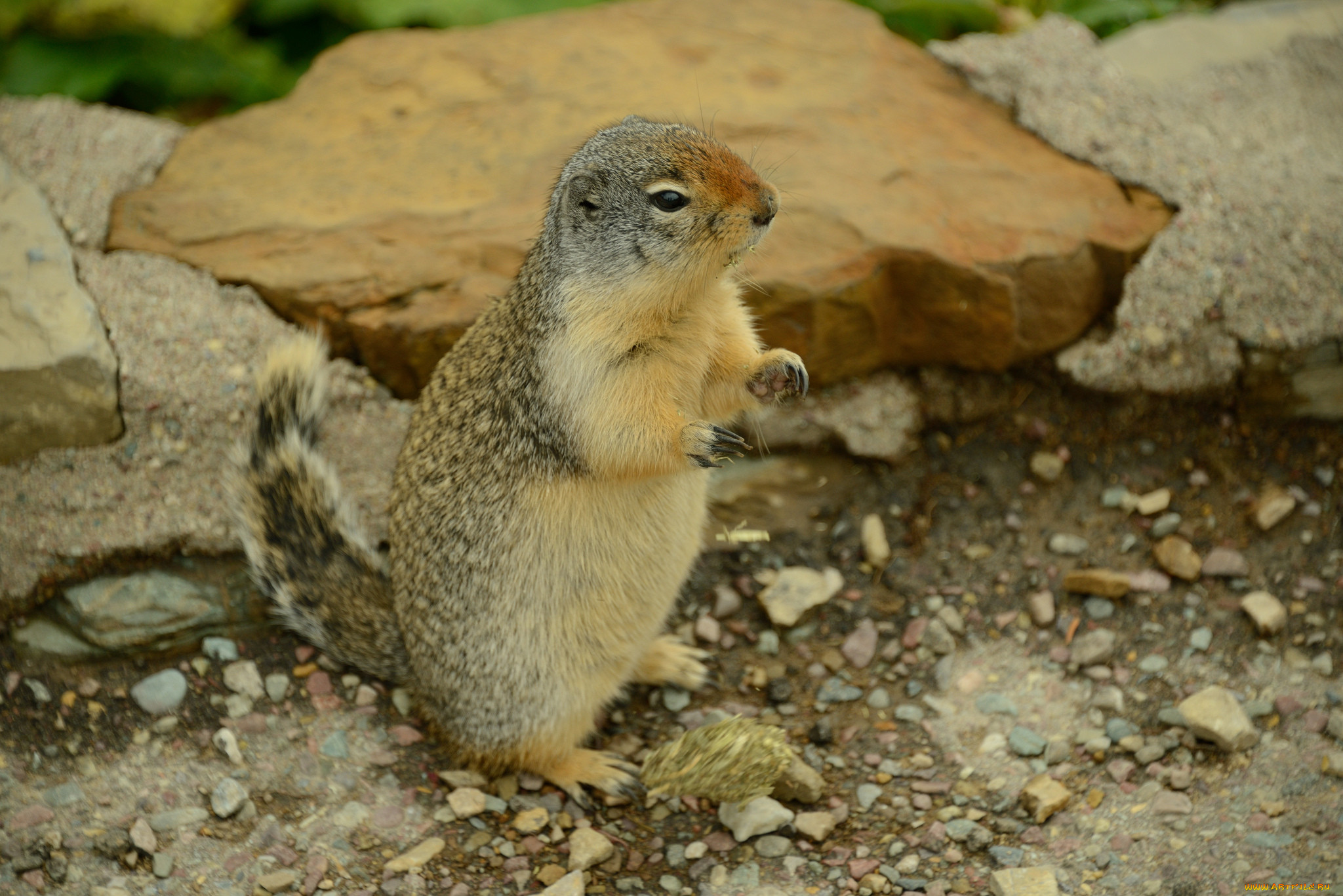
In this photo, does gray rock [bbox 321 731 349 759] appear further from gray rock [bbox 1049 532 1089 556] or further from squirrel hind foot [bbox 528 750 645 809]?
gray rock [bbox 1049 532 1089 556]

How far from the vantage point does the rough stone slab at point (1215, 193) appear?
4406mm

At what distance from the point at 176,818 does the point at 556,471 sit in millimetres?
1584

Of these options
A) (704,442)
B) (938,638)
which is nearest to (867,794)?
(938,638)

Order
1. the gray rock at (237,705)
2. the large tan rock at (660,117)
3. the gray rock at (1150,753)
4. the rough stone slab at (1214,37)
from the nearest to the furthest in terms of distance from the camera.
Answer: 1. the gray rock at (1150,753)
2. the gray rock at (237,705)
3. the large tan rock at (660,117)
4. the rough stone slab at (1214,37)

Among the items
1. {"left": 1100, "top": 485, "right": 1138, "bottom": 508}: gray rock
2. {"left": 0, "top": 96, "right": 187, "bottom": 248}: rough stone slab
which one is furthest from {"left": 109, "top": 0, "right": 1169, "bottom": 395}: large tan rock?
{"left": 1100, "top": 485, "right": 1138, "bottom": 508}: gray rock

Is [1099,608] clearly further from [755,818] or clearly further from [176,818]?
[176,818]

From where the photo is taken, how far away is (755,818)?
3588 millimetres

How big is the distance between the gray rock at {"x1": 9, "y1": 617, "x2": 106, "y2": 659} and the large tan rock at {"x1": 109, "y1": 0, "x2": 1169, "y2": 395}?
55.1 inches

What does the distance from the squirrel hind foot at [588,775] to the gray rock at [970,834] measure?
1.00 meters

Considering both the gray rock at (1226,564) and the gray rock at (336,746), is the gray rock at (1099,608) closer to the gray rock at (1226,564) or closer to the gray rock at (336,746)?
the gray rock at (1226,564)

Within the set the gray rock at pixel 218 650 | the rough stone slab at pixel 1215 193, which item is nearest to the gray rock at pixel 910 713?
the rough stone slab at pixel 1215 193

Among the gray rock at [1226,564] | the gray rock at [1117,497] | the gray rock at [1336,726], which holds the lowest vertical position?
the gray rock at [1336,726]

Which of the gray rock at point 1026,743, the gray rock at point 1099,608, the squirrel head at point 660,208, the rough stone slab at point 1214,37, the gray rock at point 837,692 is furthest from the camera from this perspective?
the rough stone slab at point 1214,37

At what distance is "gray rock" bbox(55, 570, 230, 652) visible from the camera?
3.89 metres
